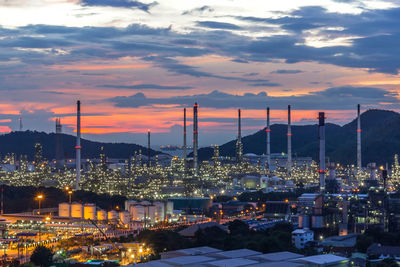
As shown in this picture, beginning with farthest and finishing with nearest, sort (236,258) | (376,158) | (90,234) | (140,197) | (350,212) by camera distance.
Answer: (376,158) < (140,197) < (350,212) < (90,234) < (236,258)

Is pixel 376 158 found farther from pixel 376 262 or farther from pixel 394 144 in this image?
pixel 376 262

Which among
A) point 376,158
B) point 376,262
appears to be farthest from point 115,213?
point 376,158

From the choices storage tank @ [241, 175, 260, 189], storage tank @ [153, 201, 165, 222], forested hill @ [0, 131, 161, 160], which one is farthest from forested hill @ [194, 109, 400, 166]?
storage tank @ [153, 201, 165, 222]

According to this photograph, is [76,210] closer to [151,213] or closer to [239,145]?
[151,213]

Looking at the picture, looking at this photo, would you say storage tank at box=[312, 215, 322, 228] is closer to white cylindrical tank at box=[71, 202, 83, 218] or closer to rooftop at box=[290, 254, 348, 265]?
white cylindrical tank at box=[71, 202, 83, 218]

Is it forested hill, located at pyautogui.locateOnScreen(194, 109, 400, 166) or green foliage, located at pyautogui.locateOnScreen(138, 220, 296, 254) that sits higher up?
forested hill, located at pyautogui.locateOnScreen(194, 109, 400, 166)
